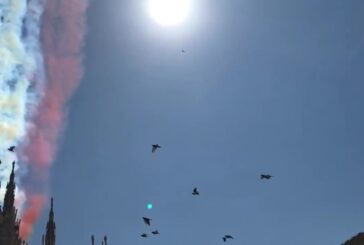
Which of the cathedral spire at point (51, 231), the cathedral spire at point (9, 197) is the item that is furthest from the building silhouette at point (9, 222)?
the cathedral spire at point (51, 231)

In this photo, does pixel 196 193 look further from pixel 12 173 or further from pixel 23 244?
pixel 12 173

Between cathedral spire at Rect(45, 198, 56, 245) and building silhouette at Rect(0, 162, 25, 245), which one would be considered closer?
building silhouette at Rect(0, 162, 25, 245)

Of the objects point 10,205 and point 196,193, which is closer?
point 196,193

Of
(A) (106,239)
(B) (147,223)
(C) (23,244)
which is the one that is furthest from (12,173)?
(B) (147,223)

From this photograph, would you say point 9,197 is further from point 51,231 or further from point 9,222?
point 51,231

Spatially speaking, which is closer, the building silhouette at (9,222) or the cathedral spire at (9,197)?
the building silhouette at (9,222)

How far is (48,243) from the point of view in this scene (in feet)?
246

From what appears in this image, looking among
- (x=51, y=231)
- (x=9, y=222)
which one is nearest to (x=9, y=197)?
(x=9, y=222)

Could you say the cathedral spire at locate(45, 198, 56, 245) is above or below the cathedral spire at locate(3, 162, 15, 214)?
below

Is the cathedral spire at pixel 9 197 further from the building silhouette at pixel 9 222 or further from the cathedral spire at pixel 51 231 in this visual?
the cathedral spire at pixel 51 231

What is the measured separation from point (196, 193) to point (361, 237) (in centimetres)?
1622

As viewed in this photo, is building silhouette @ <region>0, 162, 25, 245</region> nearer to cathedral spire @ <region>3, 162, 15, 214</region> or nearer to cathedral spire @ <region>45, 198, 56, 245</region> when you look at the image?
cathedral spire @ <region>3, 162, 15, 214</region>

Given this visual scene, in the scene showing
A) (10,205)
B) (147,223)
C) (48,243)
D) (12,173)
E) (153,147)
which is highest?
(12,173)

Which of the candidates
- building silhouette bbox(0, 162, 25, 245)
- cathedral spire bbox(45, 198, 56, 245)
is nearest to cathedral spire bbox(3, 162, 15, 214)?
building silhouette bbox(0, 162, 25, 245)
